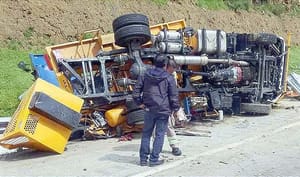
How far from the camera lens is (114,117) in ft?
36.4

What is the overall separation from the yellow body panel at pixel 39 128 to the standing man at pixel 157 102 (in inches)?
68.8

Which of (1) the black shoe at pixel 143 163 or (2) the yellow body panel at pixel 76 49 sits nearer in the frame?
(1) the black shoe at pixel 143 163

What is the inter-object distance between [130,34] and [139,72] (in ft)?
2.62

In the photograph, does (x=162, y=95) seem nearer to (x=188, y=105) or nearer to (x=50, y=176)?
(x=50, y=176)

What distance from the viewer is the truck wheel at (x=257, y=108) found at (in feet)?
44.5

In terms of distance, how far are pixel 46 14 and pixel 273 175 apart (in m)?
12.0

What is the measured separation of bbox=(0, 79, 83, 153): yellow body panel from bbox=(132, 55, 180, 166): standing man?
1.75 metres

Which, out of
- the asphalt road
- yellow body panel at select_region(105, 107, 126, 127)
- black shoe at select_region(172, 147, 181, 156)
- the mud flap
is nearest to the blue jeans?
the asphalt road

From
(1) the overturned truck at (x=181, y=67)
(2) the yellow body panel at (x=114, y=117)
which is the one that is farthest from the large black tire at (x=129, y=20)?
(2) the yellow body panel at (x=114, y=117)

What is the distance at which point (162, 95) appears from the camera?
8648 mm

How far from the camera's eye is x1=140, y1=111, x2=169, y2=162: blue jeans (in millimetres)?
8672

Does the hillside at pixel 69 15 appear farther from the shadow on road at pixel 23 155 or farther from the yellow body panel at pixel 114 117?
the shadow on road at pixel 23 155

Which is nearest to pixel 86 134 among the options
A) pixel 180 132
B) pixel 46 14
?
pixel 180 132

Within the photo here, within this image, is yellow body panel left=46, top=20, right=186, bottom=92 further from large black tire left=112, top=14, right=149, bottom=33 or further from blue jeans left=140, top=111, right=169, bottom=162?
blue jeans left=140, top=111, right=169, bottom=162
